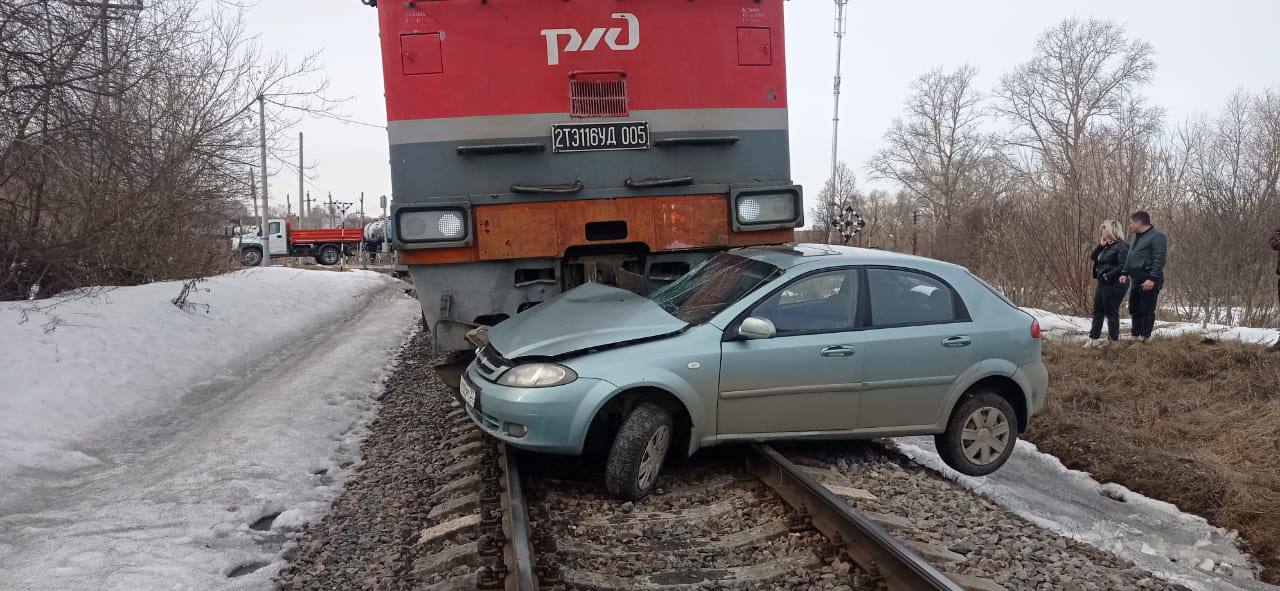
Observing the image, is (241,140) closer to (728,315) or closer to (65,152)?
(65,152)

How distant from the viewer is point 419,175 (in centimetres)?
579

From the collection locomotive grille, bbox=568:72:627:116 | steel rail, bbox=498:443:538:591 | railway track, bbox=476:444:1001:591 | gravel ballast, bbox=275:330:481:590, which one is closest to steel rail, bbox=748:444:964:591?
railway track, bbox=476:444:1001:591

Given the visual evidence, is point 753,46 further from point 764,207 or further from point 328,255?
point 328,255

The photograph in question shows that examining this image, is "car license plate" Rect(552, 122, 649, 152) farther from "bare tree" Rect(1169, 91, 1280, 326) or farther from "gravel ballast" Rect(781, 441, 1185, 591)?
"bare tree" Rect(1169, 91, 1280, 326)

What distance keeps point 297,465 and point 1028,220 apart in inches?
604

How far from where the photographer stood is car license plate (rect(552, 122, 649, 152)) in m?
5.89

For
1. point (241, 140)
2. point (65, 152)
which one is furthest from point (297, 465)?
point (241, 140)

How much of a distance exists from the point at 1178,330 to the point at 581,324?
9.82m

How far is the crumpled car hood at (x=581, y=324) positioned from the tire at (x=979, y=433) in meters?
1.97

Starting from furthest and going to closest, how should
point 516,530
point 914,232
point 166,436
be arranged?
point 914,232 → point 166,436 → point 516,530

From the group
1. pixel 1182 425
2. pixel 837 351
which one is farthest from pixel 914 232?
pixel 837 351

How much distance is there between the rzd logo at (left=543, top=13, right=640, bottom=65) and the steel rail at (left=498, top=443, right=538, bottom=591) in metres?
2.74

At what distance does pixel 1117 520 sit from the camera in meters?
6.09

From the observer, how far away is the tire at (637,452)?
14.9 ft
